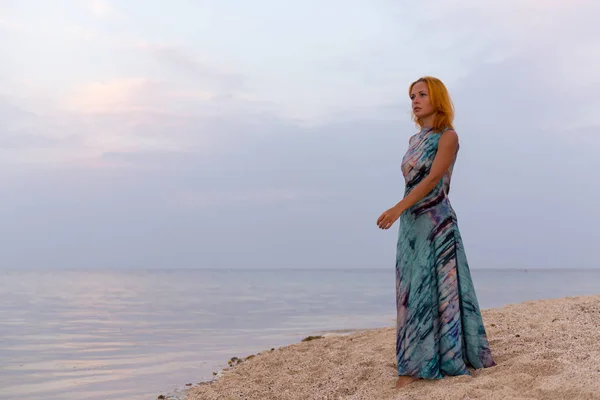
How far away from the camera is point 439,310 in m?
4.16

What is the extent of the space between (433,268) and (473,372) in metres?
0.84

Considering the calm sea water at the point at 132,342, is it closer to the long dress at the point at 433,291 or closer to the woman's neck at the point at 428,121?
the long dress at the point at 433,291

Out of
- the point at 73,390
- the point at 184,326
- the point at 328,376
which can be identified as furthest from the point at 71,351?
the point at 328,376

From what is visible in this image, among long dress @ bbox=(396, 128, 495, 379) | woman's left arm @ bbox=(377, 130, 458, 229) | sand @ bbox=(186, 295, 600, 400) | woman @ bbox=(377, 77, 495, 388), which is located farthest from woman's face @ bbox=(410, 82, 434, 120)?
sand @ bbox=(186, 295, 600, 400)

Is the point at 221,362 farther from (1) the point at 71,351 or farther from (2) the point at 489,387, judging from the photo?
(2) the point at 489,387

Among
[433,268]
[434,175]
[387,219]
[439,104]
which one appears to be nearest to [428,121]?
[439,104]

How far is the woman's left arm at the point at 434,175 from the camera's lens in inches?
159

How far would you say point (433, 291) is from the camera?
415cm

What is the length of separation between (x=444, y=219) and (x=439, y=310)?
68 centimetres

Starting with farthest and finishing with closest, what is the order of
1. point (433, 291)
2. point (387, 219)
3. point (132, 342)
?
point (132, 342) < point (433, 291) < point (387, 219)

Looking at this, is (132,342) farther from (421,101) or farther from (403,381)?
(421,101)

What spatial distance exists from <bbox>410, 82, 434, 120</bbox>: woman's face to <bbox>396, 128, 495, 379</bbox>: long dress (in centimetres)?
16

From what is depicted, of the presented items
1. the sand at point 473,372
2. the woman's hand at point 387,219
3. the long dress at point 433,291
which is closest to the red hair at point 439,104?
the long dress at point 433,291

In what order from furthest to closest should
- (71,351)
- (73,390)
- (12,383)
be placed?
(71,351) → (12,383) → (73,390)
